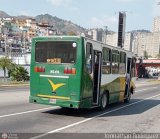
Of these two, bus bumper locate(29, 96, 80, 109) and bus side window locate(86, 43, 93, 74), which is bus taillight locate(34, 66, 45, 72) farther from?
bus side window locate(86, 43, 93, 74)

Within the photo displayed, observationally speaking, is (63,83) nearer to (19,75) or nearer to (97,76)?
(97,76)

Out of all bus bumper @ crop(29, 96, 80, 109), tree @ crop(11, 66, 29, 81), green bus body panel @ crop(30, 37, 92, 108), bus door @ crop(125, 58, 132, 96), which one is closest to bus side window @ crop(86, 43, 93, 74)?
green bus body panel @ crop(30, 37, 92, 108)

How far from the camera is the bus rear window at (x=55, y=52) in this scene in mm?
14906

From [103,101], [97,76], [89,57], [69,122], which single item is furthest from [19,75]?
[69,122]

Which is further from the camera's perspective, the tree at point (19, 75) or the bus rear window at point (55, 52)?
the tree at point (19, 75)

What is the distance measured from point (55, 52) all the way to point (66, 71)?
94 cm

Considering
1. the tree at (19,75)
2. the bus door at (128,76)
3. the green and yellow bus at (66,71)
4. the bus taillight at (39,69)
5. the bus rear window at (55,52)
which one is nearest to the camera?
the green and yellow bus at (66,71)

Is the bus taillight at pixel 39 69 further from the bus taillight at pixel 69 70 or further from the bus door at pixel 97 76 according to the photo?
the bus door at pixel 97 76

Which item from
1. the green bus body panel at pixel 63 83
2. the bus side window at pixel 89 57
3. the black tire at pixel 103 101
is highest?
the bus side window at pixel 89 57

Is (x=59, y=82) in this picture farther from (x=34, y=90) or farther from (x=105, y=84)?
(x=105, y=84)

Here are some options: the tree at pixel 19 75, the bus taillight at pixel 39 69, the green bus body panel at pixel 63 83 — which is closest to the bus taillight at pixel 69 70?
the green bus body panel at pixel 63 83

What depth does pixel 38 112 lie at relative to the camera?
15.6 metres

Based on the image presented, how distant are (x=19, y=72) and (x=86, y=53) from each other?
47802 mm

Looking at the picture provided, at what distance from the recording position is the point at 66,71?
14.9 meters
